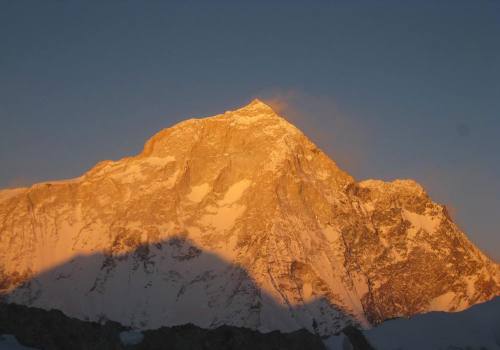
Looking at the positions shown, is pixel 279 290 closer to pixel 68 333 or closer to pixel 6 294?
pixel 6 294

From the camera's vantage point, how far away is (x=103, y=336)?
34.1 m

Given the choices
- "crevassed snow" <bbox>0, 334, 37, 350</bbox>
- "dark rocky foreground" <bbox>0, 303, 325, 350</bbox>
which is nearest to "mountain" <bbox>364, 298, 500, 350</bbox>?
"dark rocky foreground" <bbox>0, 303, 325, 350</bbox>

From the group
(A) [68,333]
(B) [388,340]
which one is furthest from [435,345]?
(A) [68,333]

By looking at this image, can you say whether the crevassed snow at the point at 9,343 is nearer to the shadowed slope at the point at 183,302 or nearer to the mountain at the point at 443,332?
the mountain at the point at 443,332

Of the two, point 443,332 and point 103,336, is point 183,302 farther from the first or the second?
point 103,336

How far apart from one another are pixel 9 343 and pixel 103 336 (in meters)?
4.28

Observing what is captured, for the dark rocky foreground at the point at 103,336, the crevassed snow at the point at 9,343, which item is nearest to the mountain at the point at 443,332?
the dark rocky foreground at the point at 103,336

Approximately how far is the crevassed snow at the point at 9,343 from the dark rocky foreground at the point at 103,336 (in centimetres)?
64

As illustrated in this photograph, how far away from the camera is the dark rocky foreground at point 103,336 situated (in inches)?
1297

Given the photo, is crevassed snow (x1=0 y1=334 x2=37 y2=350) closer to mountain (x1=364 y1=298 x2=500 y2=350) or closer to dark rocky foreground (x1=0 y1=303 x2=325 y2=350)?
dark rocky foreground (x1=0 y1=303 x2=325 y2=350)

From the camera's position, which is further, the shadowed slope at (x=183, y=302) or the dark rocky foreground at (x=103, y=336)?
the shadowed slope at (x=183, y=302)

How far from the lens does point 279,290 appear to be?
192 metres

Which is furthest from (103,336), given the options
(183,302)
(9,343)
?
(183,302)

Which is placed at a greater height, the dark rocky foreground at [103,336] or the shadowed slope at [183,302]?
the shadowed slope at [183,302]
